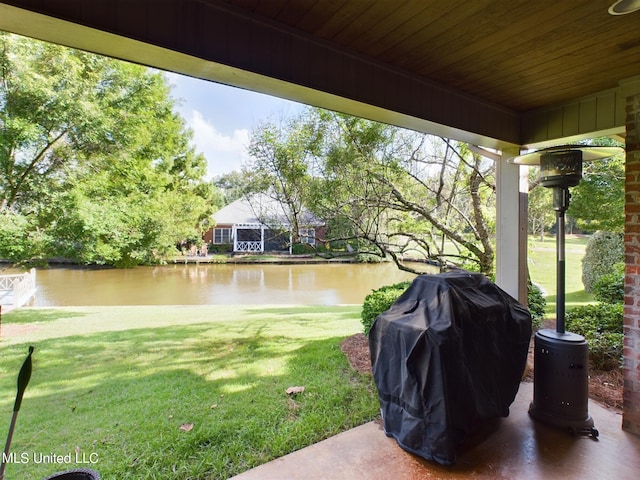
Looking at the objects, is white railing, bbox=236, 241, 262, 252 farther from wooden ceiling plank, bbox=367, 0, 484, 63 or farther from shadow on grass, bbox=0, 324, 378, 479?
wooden ceiling plank, bbox=367, 0, 484, 63

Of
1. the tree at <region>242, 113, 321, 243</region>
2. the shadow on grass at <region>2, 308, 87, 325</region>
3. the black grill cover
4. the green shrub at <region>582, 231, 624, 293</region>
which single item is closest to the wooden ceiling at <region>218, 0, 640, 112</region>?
the black grill cover

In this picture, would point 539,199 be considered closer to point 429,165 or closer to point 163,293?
point 429,165

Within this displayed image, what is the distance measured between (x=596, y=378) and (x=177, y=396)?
423cm

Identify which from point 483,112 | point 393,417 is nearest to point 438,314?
point 393,417

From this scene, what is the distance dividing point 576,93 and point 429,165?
3.21 meters

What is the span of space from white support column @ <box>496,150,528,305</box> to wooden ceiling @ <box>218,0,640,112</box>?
958mm

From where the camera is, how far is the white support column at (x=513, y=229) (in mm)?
3377

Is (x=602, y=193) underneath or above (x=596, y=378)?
above

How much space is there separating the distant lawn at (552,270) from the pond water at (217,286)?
2.79m

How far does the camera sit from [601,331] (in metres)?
4.08

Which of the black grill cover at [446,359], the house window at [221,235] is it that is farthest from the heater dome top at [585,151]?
the house window at [221,235]

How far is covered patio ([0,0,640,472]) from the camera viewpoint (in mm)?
1635

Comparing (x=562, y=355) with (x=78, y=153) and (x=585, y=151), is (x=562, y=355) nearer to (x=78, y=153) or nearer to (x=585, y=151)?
(x=585, y=151)

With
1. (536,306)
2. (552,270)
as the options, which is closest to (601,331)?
(536,306)
